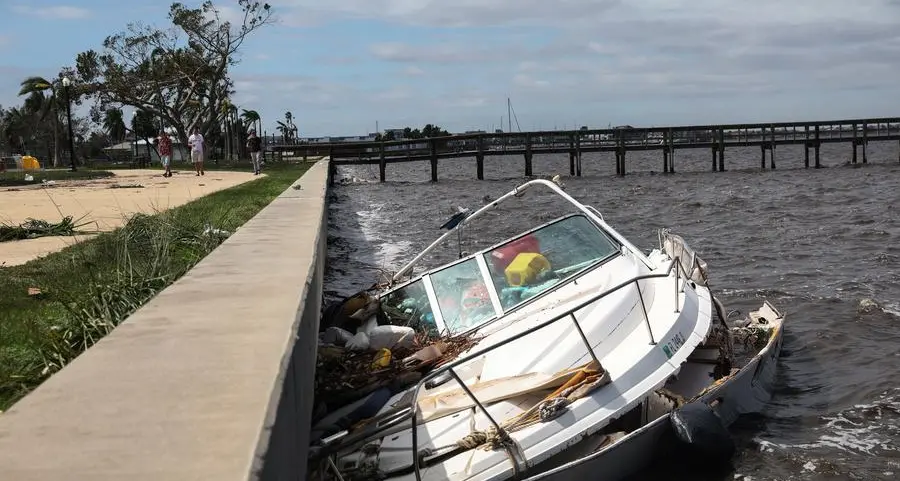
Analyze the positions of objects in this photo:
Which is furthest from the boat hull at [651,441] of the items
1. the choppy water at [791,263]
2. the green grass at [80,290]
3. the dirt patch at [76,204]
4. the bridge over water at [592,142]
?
the bridge over water at [592,142]

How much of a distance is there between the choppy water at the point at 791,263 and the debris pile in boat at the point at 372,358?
6.21 feet

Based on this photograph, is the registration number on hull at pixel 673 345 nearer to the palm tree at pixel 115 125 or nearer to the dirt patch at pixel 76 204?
the dirt patch at pixel 76 204

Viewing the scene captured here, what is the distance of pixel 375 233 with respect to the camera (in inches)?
949

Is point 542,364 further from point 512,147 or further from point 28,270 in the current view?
point 512,147

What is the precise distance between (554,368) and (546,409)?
2.69 ft

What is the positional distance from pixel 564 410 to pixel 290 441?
2.61 m

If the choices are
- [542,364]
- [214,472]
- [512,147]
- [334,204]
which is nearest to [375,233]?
[334,204]

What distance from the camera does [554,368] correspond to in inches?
259

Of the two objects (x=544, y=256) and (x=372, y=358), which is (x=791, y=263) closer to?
(x=544, y=256)

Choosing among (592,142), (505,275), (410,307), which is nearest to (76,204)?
(410,307)

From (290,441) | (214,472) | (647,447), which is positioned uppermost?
(214,472)

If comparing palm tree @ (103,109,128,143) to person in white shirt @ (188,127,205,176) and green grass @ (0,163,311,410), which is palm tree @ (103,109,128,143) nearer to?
person in white shirt @ (188,127,205,176)

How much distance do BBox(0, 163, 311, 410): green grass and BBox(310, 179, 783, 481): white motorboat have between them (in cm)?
169

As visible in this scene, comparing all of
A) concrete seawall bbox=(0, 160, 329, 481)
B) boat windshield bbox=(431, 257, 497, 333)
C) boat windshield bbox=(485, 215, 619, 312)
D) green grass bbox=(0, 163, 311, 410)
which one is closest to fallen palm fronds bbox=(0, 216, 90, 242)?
green grass bbox=(0, 163, 311, 410)
